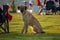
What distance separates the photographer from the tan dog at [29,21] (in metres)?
4.38

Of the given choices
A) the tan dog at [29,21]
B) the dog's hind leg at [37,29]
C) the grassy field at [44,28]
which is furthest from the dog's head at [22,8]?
the dog's hind leg at [37,29]

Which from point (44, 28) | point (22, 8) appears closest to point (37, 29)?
point (44, 28)

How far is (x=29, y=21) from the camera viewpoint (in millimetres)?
4441

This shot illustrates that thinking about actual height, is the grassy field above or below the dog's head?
below

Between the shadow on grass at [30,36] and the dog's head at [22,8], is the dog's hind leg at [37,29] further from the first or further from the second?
the dog's head at [22,8]

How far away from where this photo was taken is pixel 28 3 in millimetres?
4379

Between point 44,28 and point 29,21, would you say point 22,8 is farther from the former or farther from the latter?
point 44,28

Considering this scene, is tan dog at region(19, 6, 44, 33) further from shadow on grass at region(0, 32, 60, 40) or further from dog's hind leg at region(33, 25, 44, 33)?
shadow on grass at region(0, 32, 60, 40)

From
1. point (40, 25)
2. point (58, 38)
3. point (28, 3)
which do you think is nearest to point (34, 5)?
point (28, 3)

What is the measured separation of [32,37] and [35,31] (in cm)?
13

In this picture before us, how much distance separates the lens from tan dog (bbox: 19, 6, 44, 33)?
438cm

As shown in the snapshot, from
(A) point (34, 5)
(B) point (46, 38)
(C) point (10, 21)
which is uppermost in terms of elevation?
(A) point (34, 5)

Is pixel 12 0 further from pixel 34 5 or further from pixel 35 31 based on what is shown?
pixel 35 31

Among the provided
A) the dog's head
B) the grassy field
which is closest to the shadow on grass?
the grassy field
